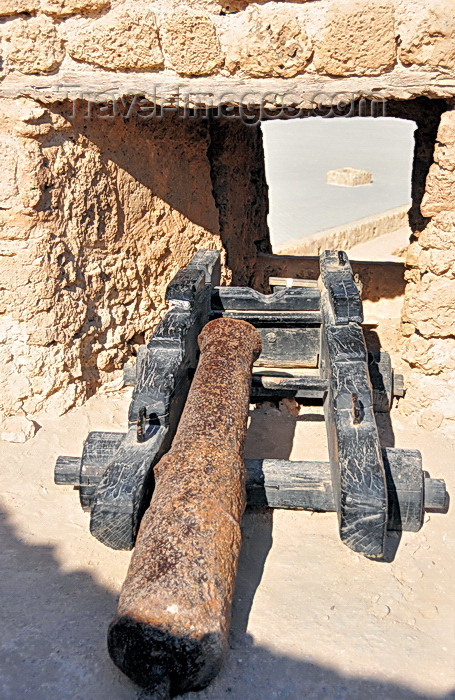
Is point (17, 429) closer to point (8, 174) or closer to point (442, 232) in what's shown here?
point (8, 174)

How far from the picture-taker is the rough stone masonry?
3773 mm

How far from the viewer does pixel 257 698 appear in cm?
246

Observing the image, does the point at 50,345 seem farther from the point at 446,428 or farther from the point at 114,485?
the point at 446,428

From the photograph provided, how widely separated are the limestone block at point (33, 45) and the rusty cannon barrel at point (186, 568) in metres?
2.36

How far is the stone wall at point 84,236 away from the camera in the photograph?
412cm

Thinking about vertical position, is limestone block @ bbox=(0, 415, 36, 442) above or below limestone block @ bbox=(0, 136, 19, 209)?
below

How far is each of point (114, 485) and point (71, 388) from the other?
1.73 m

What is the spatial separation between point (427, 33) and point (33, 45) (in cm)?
220

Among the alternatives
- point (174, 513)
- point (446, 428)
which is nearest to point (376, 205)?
point (446, 428)

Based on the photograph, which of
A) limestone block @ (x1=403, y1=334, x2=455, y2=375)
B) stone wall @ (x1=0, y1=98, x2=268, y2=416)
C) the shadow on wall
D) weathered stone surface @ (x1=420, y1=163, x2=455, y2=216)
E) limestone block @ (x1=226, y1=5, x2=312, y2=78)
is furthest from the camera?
limestone block @ (x1=403, y1=334, x2=455, y2=375)

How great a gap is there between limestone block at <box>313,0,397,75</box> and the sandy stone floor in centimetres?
230

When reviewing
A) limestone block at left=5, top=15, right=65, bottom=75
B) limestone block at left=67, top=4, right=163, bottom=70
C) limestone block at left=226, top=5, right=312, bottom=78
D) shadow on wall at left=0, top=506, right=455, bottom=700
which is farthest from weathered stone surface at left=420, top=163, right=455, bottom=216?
shadow on wall at left=0, top=506, right=455, bottom=700

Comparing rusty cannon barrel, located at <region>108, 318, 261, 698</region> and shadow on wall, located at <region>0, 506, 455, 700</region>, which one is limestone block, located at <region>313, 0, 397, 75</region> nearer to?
rusty cannon barrel, located at <region>108, 318, 261, 698</region>

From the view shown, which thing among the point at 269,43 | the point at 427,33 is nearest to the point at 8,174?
the point at 269,43
